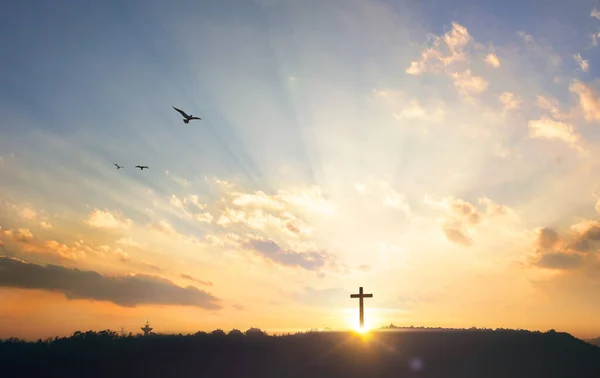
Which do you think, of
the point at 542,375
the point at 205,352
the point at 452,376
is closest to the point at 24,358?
the point at 205,352

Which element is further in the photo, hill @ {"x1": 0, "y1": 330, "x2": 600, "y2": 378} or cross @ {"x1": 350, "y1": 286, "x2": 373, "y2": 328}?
cross @ {"x1": 350, "y1": 286, "x2": 373, "y2": 328}

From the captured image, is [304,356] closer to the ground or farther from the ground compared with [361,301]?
closer to the ground

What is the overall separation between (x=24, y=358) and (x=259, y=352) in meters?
15.6

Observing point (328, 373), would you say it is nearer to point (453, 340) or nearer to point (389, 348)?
point (389, 348)

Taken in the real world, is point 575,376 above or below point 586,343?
below

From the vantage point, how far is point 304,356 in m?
31.5

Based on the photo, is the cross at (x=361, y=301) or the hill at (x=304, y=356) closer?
the hill at (x=304, y=356)

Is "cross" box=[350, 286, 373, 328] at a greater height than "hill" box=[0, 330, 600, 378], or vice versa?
"cross" box=[350, 286, 373, 328]

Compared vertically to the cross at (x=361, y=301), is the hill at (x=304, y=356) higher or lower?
lower

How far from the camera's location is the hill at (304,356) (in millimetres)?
26453

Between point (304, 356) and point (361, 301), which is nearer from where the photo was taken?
point (304, 356)

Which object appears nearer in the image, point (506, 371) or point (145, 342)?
point (145, 342)

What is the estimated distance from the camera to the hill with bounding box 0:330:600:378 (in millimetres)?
26453

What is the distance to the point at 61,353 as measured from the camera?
87.6ft
